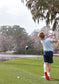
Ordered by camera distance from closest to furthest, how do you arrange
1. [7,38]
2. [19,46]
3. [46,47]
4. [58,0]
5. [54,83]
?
[54,83], [46,47], [58,0], [19,46], [7,38]

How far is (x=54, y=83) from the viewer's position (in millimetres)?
5137

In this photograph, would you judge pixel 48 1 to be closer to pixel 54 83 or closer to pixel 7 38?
pixel 54 83

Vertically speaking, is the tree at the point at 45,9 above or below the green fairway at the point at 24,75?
above

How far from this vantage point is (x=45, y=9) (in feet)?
47.2

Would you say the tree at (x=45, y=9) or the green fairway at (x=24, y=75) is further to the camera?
the tree at (x=45, y=9)

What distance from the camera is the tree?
13.5 metres

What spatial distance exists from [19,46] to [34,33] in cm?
905

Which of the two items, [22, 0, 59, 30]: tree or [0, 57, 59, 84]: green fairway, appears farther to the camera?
[22, 0, 59, 30]: tree

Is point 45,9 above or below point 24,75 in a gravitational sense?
above

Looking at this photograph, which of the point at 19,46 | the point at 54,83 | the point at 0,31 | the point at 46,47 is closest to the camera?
the point at 54,83

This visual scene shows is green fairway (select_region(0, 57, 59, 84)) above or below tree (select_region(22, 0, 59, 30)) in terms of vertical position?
below

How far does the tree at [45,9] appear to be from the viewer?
1350 cm

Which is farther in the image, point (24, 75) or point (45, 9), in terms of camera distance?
point (45, 9)

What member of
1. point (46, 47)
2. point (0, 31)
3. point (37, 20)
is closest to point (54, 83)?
point (46, 47)
